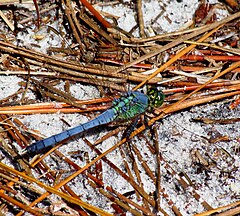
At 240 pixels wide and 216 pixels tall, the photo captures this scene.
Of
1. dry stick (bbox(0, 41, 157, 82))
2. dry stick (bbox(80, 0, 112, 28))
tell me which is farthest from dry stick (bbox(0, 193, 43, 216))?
dry stick (bbox(80, 0, 112, 28))

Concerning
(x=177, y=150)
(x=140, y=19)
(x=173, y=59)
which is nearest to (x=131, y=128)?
(x=177, y=150)

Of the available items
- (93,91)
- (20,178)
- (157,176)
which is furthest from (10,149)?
(157,176)

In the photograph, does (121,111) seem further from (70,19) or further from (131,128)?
(70,19)

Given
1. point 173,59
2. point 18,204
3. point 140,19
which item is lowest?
point 18,204

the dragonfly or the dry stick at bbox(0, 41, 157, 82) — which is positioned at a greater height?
the dry stick at bbox(0, 41, 157, 82)

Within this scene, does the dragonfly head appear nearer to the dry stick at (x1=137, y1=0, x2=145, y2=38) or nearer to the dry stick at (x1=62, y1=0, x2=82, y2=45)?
the dry stick at (x1=137, y1=0, x2=145, y2=38)

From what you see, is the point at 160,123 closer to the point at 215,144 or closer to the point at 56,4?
the point at 215,144

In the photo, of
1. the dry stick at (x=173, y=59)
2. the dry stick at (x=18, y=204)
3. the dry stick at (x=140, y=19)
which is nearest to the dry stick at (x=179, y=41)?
the dry stick at (x=173, y=59)

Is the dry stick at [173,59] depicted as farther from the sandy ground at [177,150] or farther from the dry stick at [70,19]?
the dry stick at [70,19]
